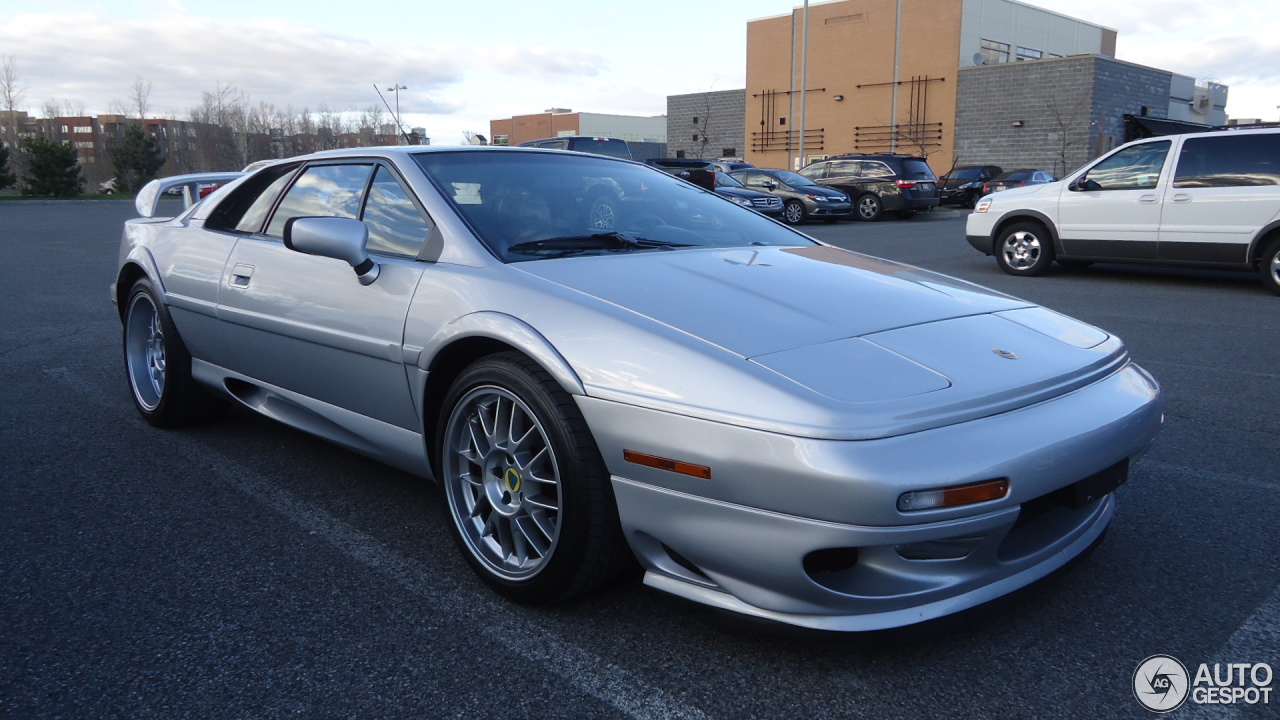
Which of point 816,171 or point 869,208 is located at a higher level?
point 816,171

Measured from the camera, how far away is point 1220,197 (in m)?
8.66

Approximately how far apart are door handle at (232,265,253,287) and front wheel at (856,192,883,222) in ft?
62.9

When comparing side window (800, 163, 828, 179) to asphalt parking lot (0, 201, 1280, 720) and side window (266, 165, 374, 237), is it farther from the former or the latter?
side window (266, 165, 374, 237)

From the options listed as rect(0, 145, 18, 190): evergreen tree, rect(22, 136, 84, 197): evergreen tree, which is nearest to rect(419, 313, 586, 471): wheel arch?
rect(22, 136, 84, 197): evergreen tree

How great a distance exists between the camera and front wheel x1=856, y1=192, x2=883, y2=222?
21234 mm

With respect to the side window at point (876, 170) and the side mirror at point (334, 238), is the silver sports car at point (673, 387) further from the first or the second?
the side window at point (876, 170)

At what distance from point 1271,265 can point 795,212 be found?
12432mm

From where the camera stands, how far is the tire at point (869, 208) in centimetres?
2123

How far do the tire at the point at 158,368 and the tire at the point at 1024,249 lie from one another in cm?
878

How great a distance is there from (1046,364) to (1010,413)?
1.10ft

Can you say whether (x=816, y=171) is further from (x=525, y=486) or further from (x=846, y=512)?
(x=846, y=512)

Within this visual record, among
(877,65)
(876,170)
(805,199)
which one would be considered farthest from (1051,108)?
(805,199)

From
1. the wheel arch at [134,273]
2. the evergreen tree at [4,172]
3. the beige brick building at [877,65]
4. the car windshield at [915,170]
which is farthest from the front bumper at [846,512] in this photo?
the evergreen tree at [4,172]

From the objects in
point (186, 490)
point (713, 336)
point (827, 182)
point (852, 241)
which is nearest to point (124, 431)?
point (186, 490)
